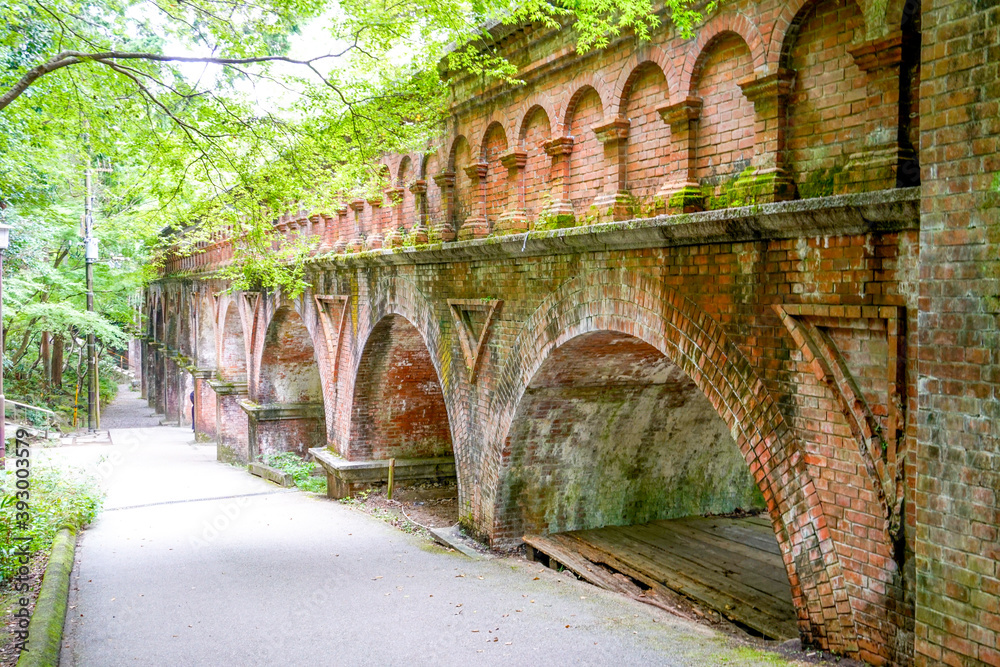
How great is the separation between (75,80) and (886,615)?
8.15 meters

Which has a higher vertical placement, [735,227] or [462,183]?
[462,183]

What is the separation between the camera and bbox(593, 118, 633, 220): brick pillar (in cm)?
664

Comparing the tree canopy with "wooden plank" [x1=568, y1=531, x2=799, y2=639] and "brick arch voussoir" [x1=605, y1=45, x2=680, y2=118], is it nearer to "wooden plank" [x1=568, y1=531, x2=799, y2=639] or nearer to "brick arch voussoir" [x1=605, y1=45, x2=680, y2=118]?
"brick arch voussoir" [x1=605, y1=45, x2=680, y2=118]

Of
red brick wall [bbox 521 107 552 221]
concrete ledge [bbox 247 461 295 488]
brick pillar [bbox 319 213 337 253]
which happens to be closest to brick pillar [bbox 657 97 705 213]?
red brick wall [bbox 521 107 552 221]

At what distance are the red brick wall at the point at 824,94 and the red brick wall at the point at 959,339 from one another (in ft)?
2.75

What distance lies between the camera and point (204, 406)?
27062 mm

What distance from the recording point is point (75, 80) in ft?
25.2

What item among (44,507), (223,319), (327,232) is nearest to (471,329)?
(44,507)

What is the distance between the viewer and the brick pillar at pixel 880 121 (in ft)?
14.5

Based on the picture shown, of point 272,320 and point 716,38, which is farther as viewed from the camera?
point 272,320

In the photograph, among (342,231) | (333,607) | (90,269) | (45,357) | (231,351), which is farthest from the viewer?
(45,357)

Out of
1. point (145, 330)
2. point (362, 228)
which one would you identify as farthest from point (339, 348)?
point (145, 330)

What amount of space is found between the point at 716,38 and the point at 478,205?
12.8 feet

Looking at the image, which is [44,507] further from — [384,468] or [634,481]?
[634,481]
